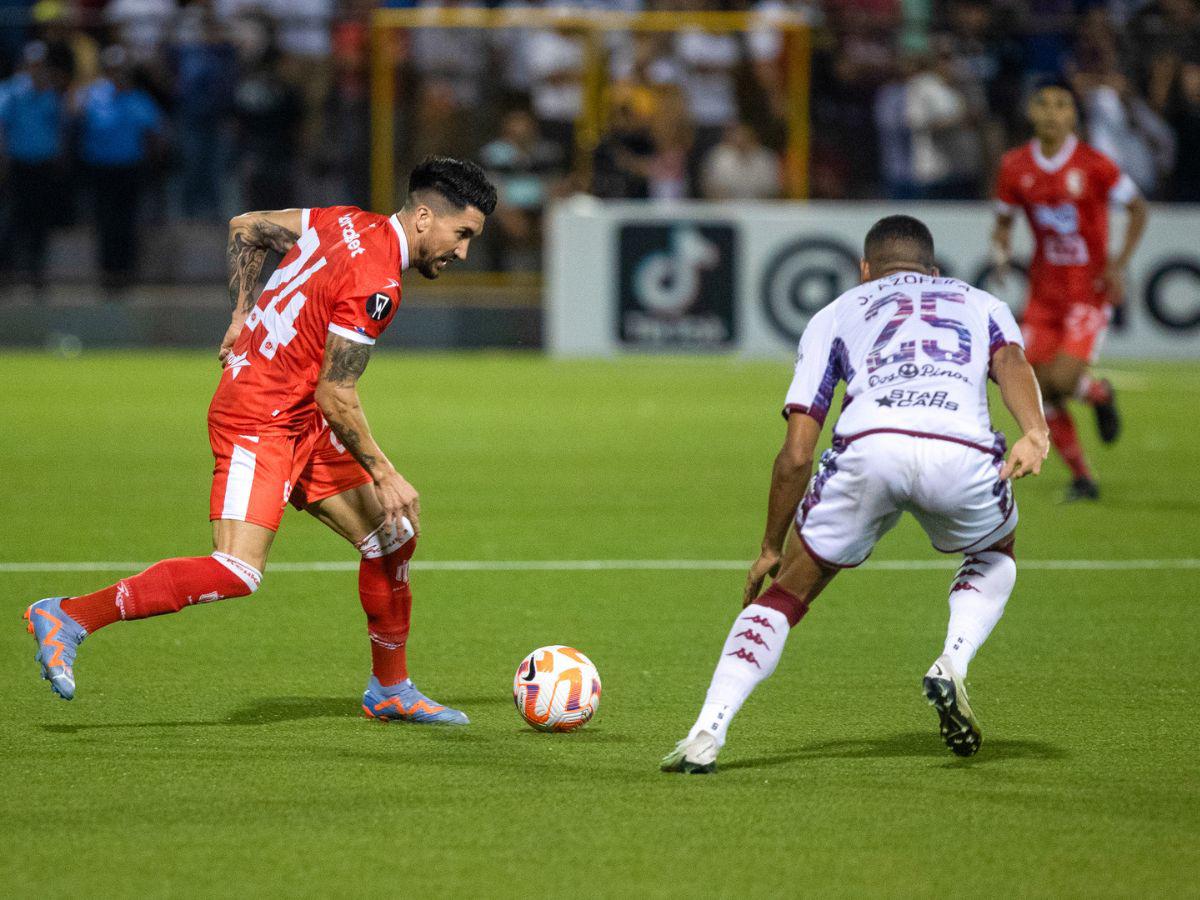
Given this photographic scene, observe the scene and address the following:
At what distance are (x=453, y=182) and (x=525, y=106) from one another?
15527 mm

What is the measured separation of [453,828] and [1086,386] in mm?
7807

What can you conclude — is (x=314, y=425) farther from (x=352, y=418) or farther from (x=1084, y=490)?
(x=1084, y=490)

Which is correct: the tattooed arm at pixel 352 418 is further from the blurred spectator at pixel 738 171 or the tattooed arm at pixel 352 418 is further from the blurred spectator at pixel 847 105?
the blurred spectator at pixel 847 105

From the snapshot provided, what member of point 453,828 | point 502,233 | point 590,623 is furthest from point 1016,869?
point 502,233

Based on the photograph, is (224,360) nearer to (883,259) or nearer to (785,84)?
(883,259)

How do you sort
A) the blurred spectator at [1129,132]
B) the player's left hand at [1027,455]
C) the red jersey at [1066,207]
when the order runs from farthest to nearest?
the blurred spectator at [1129,132] < the red jersey at [1066,207] < the player's left hand at [1027,455]

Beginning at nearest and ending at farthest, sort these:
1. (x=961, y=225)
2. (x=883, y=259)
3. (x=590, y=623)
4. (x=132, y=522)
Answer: (x=883, y=259)
(x=590, y=623)
(x=132, y=522)
(x=961, y=225)

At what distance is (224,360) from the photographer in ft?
20.2

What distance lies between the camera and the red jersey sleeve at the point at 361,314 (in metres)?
5.56

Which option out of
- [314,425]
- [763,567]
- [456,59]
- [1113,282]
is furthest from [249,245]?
[456,59]

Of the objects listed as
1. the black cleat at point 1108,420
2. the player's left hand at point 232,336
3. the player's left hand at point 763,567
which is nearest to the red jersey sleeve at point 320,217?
the player's left hand at point 232,336

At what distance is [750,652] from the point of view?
523 centimetres

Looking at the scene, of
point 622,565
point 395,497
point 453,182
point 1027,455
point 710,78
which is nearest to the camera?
point 1027,455

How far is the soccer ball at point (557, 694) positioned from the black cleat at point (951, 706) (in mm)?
1110
